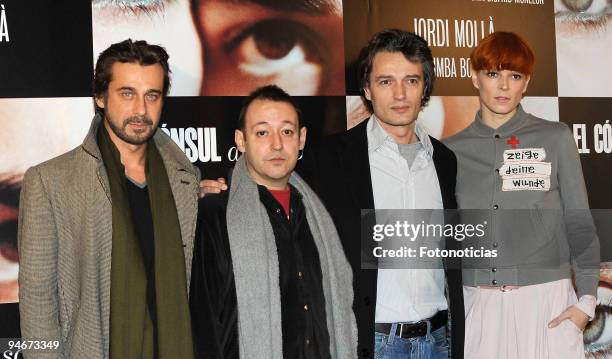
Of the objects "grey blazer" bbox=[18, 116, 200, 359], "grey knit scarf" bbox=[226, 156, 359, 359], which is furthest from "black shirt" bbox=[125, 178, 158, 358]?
"grey knit scarf" bbox=[226, 156, 359, 359]

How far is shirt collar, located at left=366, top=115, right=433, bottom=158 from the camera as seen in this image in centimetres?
308

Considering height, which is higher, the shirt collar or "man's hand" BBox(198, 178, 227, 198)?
the shirt collar

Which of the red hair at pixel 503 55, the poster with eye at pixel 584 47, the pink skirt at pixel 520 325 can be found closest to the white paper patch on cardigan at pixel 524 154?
the red hair at pixel 503 55

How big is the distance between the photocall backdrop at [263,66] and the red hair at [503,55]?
705mm

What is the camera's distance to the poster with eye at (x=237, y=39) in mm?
3551

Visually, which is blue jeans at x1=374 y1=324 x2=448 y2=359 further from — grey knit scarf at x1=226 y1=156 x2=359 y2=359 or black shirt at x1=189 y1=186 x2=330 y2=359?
black shirt at x1=189 y1=186 x2=330 y2=359

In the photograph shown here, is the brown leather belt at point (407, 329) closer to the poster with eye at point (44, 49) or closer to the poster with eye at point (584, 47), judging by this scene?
the poster with eye at point (44, 49)

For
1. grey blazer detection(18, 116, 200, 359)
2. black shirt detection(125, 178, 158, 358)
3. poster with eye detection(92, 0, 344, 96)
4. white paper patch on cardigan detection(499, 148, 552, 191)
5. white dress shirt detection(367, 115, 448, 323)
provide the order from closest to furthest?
1. grey blazer detection(18, 116, 200, 359)
2. black shirt detection(125, 178, 158, 358)
3. white dress shirt detection(367, 115, 448, 323)
4. white paper patch on cardigan detection(499, 148, 552, 191)
5. poster with eye detection(92, 0, 344, 96)

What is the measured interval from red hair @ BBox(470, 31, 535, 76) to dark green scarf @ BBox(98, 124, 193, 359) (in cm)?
158

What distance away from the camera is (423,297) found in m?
2.93

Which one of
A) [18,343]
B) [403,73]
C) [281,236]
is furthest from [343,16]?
[18,343]

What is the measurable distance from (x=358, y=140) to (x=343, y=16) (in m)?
1.03

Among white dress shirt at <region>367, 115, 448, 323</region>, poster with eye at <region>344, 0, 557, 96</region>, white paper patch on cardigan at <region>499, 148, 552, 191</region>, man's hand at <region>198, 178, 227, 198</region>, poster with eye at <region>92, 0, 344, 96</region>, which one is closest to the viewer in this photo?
man's hand at <region>198, 178, 227, 198</region>

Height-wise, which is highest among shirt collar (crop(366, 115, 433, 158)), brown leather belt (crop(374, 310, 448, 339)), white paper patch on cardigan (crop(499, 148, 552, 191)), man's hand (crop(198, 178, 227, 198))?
shirt collar (crop(366, 115, 433, 158))
